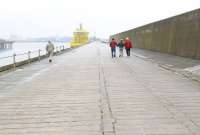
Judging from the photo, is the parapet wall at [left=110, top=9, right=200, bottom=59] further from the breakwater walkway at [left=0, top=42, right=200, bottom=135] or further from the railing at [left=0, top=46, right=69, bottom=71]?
the breakwater walkway at [left=0, top=42, right=200, bottom=135]

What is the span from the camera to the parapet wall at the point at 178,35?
23844mm

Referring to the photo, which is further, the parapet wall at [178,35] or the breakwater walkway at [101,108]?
the parapet wall at [178,35]

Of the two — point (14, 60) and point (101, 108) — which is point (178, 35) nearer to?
point (14, 60)

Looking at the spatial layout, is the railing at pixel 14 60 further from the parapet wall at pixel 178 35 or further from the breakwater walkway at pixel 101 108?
the parapet wall at pixel 178 35

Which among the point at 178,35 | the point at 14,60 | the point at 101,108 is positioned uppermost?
the point at 178,35

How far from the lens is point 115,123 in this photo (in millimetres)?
7203

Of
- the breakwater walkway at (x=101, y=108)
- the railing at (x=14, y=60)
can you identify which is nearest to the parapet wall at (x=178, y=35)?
the railing at (x=14, y=60)

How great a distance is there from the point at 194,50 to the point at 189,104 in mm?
14686

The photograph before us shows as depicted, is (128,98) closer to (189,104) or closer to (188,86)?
(189,104)

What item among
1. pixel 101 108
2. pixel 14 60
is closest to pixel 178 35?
pixel 14 60

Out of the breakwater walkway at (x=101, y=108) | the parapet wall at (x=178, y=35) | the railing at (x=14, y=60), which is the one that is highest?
the parapet wall at (x=178, y=35)

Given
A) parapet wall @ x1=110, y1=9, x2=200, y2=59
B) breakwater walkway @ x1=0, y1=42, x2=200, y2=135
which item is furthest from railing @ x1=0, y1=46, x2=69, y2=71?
parapet wall @ x1=110, y1=9, x2=200, y2=59

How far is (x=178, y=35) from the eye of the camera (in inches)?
1120

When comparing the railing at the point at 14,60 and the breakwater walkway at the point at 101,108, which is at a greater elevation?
the railing at the point at 14,60
